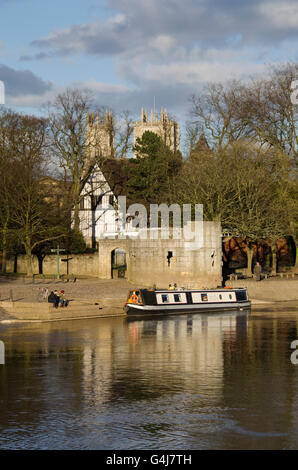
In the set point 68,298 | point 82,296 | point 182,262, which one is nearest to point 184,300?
point 182,262

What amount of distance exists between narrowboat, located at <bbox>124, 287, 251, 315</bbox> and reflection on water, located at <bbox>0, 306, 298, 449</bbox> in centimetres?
597

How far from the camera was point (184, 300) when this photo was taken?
163ft

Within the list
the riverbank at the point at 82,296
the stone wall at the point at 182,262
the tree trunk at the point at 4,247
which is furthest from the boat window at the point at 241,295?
the tree trunk at the point at 4,247

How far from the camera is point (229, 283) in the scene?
5778 centimetres

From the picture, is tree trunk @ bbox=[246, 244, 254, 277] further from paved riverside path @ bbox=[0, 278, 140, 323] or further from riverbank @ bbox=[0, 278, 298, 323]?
paved riverside path @ bbox=[0, 278, 140, 323]

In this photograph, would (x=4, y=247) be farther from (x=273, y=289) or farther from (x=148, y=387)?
(x=148, y=387)

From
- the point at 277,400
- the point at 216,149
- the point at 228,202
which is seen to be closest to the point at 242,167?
the point at 228,202

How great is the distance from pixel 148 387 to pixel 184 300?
24.4 meters

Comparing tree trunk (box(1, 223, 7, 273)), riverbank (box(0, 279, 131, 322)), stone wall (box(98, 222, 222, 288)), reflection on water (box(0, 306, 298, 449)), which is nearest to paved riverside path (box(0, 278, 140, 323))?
riverbank (box(0, 279, 131, 322))

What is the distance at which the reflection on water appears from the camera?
63.8 ft

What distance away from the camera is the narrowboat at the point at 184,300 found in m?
48.1

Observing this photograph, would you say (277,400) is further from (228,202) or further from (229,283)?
(228,202)

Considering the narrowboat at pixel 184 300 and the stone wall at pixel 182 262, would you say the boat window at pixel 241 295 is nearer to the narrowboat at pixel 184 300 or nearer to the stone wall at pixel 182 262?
the narrowboat at pixel 184 300

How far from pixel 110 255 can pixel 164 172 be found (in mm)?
13345
